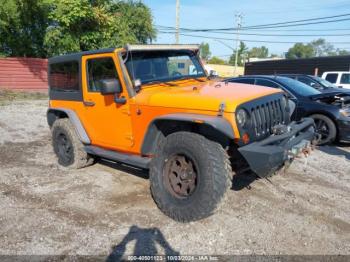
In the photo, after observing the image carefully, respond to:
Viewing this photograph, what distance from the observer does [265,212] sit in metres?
4.34

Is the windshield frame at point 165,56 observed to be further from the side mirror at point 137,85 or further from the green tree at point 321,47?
the green tree at point 321,47

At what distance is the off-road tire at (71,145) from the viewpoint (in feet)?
19.2

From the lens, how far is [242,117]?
3.85 m

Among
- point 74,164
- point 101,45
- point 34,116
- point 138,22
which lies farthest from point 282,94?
point 138,22

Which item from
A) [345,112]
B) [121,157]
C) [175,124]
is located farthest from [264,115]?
[345,112]

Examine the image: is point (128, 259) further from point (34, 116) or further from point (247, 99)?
point (34, 116)

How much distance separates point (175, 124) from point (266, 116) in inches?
43.8

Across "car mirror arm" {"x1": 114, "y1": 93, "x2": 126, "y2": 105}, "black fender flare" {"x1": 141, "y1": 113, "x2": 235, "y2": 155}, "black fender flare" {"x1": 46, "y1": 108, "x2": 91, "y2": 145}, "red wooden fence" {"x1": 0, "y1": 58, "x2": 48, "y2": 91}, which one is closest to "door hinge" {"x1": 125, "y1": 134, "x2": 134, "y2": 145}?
"black fender flare" {"x1": 141, "y1": 113, "x2": 235, "y2": 155}

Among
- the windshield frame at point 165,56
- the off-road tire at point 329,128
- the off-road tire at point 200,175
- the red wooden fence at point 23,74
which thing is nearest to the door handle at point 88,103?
the windshield frame at point 165,56

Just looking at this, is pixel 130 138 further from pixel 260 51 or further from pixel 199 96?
pixel 260 51

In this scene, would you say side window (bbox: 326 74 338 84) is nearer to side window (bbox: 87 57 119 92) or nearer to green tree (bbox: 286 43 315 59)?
side window (bbox: 87 57 119 92)

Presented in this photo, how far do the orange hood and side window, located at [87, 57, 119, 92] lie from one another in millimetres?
582

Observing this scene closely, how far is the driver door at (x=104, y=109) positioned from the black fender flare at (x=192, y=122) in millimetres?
446

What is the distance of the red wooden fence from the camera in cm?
1934
